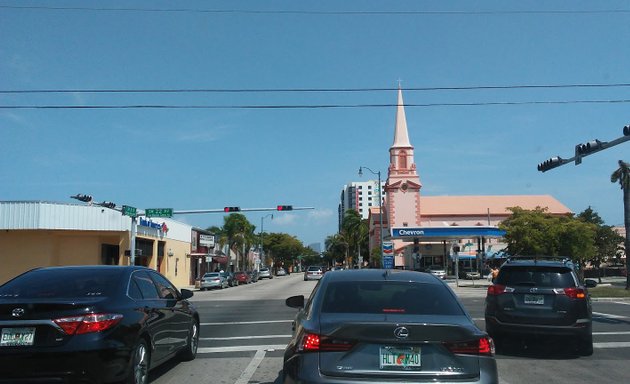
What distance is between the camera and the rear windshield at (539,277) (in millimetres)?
10961

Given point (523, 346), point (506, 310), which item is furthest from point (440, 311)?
point (523, 346)

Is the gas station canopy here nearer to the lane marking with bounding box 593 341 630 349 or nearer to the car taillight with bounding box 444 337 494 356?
the lane marking with bounding box 593 341 630 349

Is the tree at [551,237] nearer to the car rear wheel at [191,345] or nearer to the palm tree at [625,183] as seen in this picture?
the palm tree at [625,183]

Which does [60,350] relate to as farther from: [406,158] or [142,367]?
[406,158]

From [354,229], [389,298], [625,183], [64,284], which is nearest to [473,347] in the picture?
[389,298]

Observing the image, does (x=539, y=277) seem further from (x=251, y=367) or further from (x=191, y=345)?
(x=191, y=345)

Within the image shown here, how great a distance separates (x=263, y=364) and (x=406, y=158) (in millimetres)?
79838

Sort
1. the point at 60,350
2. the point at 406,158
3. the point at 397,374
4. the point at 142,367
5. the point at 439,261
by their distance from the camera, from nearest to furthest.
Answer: the point at 397,374 < the point at 60,350 < the point at 142,367 < the point at 439,261 < the point at 406,158

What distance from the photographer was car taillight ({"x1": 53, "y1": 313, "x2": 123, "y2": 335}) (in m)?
6.50

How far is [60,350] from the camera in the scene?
6.40m

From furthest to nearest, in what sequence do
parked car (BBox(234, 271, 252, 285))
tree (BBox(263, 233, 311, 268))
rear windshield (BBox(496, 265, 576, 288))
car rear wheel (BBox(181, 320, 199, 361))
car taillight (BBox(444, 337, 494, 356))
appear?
tree (BBox(263, 233, 311, 268))
parked car (BBox(234, 271, 252, 285))
rear windshield (BBox(496, 265, 576, 288))
car rear wheel (BBox(181, 320, 199, 361))
car taillight (BBox(444, 337, 494, 356))

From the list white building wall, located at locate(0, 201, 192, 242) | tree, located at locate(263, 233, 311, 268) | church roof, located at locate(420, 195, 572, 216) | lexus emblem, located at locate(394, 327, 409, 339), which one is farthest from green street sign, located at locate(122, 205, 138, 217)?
tree, located at locate(263, 233, 311, 268)

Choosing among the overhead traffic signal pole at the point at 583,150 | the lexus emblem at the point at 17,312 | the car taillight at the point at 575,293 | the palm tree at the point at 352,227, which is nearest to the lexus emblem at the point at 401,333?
the lexus emblem at the point at 17,312

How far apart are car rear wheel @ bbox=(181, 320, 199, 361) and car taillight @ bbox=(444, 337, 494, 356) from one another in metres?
5.89
